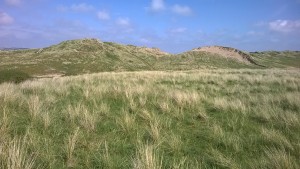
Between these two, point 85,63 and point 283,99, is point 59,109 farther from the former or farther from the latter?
point 85,63

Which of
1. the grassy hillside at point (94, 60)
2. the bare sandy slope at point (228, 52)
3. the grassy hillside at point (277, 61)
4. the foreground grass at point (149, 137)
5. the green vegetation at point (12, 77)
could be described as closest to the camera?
the foreground grass at point (149, 137)

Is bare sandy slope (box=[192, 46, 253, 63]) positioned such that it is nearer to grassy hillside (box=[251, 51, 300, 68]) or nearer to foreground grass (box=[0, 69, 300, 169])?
grassy hillside (box=[251, 51, 300, 68])

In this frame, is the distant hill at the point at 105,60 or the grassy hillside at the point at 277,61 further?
the grassy hillside at the point at 277,61

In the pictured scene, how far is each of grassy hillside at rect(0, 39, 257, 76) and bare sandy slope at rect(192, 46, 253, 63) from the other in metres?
3.08

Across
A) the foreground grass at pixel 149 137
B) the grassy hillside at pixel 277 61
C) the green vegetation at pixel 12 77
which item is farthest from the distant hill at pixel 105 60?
the foreground grass at pixel 149 137

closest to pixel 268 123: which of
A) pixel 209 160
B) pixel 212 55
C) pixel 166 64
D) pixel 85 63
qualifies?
pixel 209 160

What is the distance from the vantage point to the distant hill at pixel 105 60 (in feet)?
157

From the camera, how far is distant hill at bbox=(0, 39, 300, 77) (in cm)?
4775

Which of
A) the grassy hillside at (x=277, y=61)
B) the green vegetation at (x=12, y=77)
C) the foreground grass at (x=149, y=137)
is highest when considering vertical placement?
the grassy hillside at (x=277, y=61)

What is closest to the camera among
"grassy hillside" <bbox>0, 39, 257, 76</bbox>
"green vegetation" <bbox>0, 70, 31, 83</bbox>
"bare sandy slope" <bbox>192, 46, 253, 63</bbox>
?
"green vegetation" <bbox>0, 70, 31, 83</bbox>

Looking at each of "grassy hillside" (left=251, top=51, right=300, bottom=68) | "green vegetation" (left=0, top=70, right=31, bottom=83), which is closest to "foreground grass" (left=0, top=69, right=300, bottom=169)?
"green vegetation" (left=0, top=70, right=31, bottom=83)

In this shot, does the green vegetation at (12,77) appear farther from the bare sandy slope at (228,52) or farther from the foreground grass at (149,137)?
the bare sandy slope at (228,52)

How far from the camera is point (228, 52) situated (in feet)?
243

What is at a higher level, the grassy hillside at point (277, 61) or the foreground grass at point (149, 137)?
the grassy hillside at point (277, 61)
